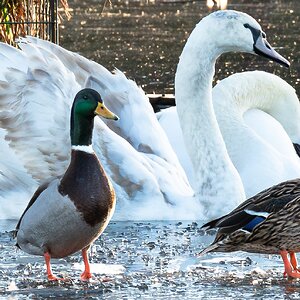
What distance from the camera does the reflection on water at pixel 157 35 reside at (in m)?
18.5

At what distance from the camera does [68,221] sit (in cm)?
677

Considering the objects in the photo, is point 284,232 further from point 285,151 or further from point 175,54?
point 175,54

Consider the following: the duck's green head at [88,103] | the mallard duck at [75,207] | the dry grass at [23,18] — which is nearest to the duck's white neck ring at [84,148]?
the mallard duck at [75,207]

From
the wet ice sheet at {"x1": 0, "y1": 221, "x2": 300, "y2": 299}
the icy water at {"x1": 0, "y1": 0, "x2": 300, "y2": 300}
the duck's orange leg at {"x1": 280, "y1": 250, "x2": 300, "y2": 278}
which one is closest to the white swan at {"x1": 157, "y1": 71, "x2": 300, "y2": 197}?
the icy water at {"x1": 0, "y1": 0, "x2": 300, "y2": 300}

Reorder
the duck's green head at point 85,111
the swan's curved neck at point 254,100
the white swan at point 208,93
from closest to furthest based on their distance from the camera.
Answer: the duck's green head at point 85,111 → the white swan at point 208,93 → the swan's curved neck at point 254,100

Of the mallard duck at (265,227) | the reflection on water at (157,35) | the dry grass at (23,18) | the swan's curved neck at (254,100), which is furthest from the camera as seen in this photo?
the reflection on water at (157,35)

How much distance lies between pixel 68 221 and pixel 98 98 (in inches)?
32.2

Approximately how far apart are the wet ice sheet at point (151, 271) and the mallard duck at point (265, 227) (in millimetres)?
139

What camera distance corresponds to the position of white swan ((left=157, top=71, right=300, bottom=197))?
960 cm

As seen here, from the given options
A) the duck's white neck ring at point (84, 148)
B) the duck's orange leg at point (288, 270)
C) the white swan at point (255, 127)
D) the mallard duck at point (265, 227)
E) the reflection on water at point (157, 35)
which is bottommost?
the reflection on water at point (157, 35)

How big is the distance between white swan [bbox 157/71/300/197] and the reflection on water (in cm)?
433

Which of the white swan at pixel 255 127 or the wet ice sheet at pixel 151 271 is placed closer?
the wet ice sheet at pixel 151 271

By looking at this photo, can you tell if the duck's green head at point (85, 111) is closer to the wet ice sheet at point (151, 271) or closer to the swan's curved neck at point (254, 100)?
the wet ice sheet at point (151, 271)

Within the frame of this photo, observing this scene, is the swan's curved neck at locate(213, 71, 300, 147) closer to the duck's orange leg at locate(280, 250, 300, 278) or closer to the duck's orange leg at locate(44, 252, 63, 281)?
the duck's orange leg at locate(280, 250, 300, 278)
